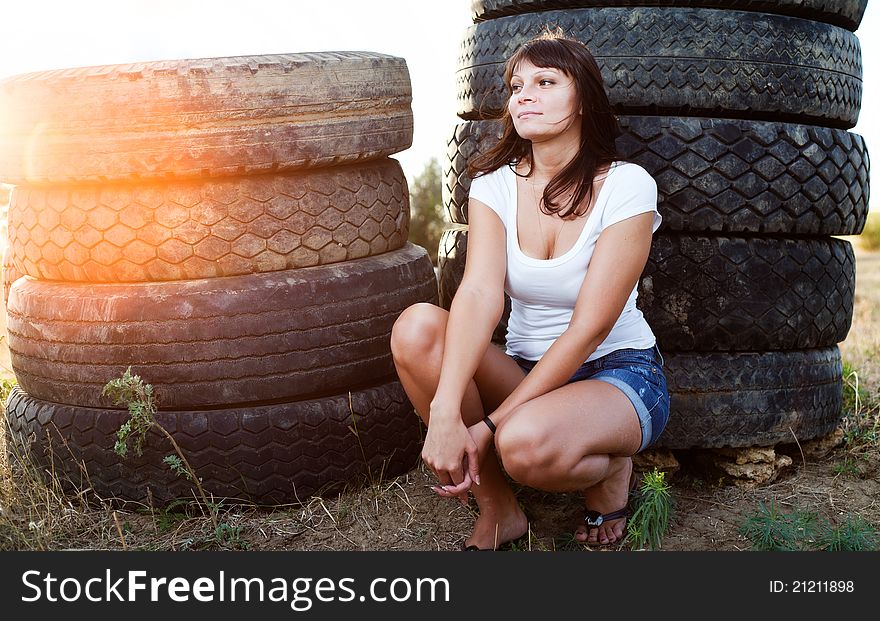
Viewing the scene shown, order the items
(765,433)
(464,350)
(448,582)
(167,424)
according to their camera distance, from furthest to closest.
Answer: (765,433)
(167,424)
(464,350)
(448,582)

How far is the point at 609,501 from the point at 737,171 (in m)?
1.20

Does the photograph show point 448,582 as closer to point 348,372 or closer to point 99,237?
point 348,372

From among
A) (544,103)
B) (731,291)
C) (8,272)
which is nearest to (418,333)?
(544,103)

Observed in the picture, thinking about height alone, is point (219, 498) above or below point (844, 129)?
below

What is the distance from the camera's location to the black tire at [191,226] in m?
2.99

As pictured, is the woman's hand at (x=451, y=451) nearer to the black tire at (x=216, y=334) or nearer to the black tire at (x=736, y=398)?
the black tire at (x=216, y=334)

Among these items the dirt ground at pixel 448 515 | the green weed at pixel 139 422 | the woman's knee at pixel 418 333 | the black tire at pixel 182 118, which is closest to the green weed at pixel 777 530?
the dirt ground at pixel 448 515

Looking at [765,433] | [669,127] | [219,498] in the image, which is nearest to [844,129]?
[669,127]

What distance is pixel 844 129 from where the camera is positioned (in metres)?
3.50

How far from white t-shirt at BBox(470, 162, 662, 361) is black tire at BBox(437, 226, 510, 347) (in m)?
0.41

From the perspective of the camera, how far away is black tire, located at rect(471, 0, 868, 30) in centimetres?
318

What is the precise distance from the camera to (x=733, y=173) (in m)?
A: 3.14

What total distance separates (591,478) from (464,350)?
523 mm

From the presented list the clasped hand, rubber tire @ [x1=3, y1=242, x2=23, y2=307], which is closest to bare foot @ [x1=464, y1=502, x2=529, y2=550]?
the clasped hand
